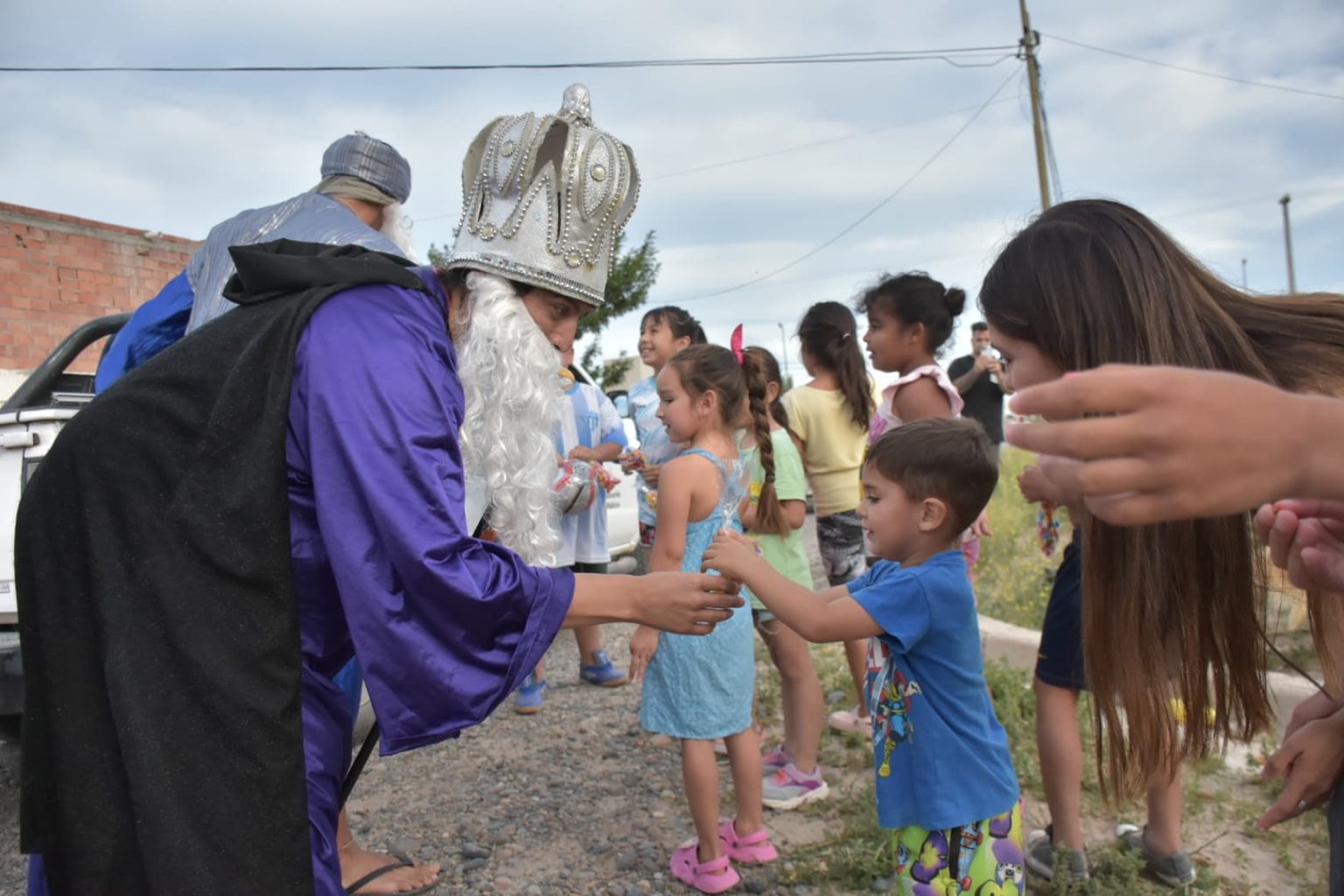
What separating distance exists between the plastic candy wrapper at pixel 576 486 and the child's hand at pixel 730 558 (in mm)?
2488

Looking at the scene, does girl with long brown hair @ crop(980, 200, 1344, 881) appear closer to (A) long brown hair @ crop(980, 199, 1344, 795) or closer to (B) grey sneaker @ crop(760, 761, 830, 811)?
(A) long brown hair @ crop(980, 199, 1344, 795)

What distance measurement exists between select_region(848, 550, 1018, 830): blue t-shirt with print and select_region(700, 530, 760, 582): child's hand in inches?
12.1

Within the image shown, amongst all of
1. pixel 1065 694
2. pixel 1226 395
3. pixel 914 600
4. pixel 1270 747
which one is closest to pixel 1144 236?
pixel 1226 395

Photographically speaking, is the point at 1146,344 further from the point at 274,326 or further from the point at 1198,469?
the point at 274,326

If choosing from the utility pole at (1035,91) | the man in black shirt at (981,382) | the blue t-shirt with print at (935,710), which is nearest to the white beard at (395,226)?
the blue t-shirt with print at (935,710)

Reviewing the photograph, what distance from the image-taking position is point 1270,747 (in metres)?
4.02

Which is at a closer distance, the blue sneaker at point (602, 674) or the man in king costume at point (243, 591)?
the man in king costume at point (243, 591)

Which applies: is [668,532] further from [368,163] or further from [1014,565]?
[1014,565]

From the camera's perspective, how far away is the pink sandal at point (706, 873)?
10.4 feet

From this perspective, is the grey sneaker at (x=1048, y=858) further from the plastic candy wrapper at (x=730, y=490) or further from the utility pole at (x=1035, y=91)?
the utility pole at (x=1035, y=91)

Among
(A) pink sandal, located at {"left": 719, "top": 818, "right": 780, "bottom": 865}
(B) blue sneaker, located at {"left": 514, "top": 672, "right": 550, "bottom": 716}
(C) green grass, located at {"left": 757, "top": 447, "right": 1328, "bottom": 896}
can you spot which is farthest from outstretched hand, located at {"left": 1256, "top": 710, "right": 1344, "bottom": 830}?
(B) blue sneaker, located at {"left": 514, "top": 672, "right": 550, "bottom": 716}

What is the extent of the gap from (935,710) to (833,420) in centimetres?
236

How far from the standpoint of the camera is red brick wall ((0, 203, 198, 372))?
1095 centimetres

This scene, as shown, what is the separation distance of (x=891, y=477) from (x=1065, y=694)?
1.08 m
